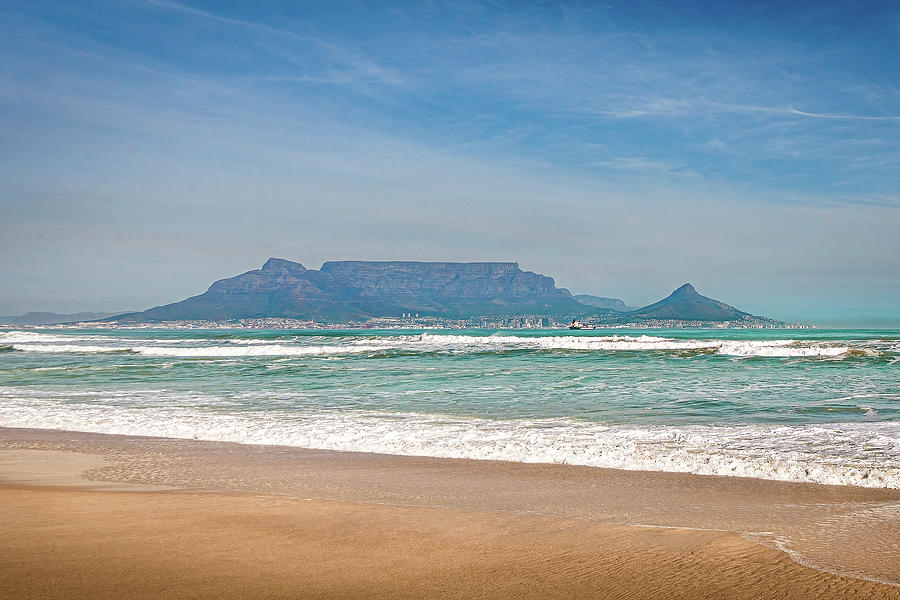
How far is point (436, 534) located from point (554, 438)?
468cm

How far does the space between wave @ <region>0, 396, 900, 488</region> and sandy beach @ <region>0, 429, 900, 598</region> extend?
0.56 meters

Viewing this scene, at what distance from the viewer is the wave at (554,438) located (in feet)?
24.2

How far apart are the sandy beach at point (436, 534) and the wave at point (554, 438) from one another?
1.85ft

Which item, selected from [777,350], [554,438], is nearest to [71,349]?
[777,350]

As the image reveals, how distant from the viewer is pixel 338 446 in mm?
9523

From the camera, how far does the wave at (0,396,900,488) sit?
24.2 feet

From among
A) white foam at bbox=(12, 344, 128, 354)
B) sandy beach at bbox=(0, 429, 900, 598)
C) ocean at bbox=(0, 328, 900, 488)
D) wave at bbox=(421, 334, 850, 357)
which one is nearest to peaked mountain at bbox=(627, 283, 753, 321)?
wave at bbox=(421, 334, 850, 357)

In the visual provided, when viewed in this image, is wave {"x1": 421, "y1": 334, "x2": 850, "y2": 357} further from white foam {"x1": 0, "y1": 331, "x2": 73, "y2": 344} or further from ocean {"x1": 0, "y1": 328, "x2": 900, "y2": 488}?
white foam {"x1": 0, "y1": 331, "x2": 73, "y2": 344}

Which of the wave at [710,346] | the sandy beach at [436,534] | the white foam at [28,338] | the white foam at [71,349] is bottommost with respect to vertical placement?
the white foam at [28,338]

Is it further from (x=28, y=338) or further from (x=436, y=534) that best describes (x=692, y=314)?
(x=436, y=534)

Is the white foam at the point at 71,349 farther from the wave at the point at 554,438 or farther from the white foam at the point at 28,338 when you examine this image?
the wave at the point at 554,438

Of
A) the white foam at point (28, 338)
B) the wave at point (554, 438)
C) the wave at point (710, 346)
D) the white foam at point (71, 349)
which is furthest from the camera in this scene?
the white foam at point (28, 338)

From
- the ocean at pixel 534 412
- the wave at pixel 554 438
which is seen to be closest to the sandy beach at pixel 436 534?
the wave at pixel 554 438

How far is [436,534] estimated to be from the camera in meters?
4.97
